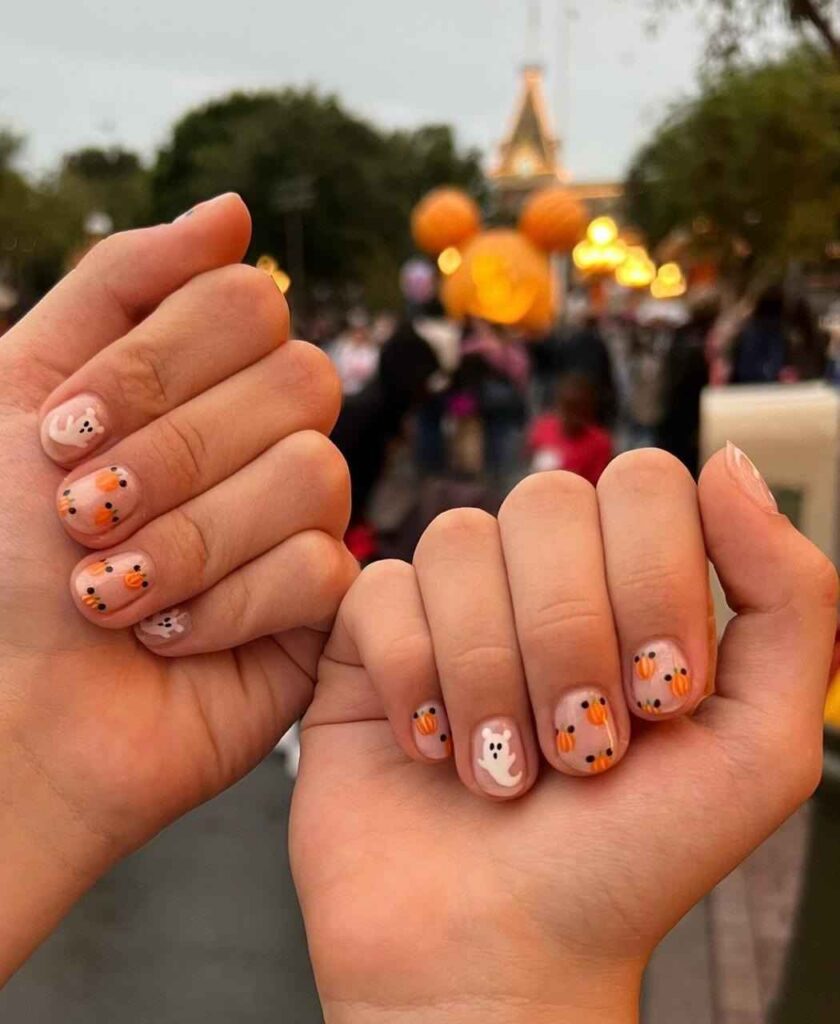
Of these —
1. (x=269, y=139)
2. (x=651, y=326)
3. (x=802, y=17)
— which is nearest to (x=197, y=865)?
(x=802, y=17)

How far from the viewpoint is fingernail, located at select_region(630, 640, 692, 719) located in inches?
37.2

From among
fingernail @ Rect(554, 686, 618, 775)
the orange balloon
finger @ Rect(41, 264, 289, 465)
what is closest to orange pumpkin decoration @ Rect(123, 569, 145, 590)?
finger @ Rect(41, 264, 289, 465)

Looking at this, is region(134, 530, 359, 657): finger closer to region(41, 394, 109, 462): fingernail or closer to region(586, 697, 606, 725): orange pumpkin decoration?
region(41, 394, 109, 462): fingernail

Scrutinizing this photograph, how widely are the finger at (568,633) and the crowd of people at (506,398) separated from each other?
317 cm

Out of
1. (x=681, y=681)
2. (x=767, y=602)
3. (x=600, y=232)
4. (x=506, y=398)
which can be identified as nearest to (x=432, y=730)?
(x=681, y=681)

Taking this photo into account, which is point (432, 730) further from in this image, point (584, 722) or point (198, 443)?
point (198, 443)

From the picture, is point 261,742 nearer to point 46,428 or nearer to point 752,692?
point 46,428

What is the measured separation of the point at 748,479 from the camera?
999mm

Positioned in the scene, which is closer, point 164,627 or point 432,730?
point 432,730

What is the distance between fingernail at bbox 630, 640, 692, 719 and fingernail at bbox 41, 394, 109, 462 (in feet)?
2.09

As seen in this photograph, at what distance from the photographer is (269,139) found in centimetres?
2708

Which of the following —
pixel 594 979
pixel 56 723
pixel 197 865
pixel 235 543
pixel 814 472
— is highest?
pixel 235 543

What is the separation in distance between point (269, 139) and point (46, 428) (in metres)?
27.9

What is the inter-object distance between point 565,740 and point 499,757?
70mm
